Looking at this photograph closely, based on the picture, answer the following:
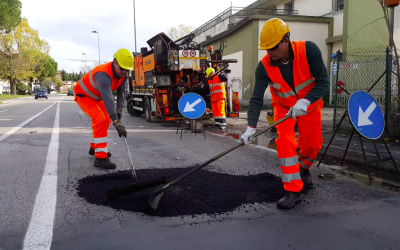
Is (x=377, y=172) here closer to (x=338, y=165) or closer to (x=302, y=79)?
(x=338, y=165)

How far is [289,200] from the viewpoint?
10.9ft

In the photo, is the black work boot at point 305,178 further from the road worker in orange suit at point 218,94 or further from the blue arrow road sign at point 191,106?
the road worker in orange suit at point 218,94

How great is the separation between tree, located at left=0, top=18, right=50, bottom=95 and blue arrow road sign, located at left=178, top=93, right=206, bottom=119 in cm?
4147

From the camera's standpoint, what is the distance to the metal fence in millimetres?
7000

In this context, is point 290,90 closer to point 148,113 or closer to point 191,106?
point 191,106

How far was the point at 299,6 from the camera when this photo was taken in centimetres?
2308

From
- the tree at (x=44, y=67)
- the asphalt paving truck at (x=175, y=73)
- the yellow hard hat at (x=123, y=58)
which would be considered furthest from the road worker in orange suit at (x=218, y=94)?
the tree at (x=44, y=67)

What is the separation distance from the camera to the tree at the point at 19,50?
41.8 m

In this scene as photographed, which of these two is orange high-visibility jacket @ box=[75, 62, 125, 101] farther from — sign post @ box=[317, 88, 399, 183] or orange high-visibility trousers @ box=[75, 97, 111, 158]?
sign post @ box=[317, 88, 399, 183]

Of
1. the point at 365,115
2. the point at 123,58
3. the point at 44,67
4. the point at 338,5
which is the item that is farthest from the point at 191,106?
the point at 44,67

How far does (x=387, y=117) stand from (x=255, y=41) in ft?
41.3

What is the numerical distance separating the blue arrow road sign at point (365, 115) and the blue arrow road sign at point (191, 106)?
13.9 ft

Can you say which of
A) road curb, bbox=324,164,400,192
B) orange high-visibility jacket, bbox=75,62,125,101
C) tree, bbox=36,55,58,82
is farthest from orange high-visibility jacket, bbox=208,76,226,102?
tree, bbox=36,55,58,82

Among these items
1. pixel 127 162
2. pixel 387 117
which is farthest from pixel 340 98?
pixel 127 162
